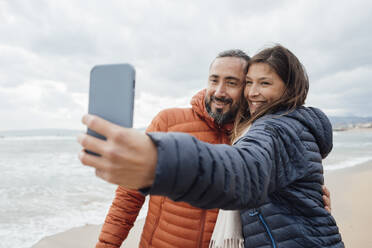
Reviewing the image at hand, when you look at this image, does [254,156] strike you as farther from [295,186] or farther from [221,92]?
[221,92]

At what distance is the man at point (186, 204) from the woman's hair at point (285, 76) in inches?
14.7

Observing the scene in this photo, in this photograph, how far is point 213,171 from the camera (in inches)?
28.6

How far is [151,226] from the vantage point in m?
2.05

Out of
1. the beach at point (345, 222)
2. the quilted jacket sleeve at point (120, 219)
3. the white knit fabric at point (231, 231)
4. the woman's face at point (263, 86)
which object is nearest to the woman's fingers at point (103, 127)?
the white knit fabric at point (231, 231)

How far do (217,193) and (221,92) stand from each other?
1598mm

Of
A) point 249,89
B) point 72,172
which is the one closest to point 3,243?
point 249,89

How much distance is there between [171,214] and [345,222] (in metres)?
5.50

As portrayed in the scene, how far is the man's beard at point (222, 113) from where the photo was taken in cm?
212

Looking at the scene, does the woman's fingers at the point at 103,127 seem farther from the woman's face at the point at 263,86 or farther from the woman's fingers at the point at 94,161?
the woman's face at the point at 263,86

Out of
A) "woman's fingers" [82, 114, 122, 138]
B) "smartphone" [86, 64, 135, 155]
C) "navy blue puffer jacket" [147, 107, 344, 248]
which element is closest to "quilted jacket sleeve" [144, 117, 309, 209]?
"navy blue puffer jacket" [147, 107, 344, 248]

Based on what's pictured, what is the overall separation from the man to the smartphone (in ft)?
4.12

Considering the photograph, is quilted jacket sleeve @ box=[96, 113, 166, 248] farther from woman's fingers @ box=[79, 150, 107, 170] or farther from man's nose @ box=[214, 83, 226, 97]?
woman's fingers @ box=[79, 150, 107, 170]

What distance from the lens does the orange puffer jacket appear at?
1895 millimetres

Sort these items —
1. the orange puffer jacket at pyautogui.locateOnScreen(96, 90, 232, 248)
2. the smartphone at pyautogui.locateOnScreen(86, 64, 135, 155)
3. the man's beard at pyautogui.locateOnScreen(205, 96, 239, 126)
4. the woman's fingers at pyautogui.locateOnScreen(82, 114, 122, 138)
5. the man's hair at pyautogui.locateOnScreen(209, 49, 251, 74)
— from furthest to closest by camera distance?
the man's hair at pyautogui.locateOnScreen(209, 49, 251, 74), the man's beard at pyautogui.locateOnScreen(205, 96, 239, 126), the orange puffer jacket at pyautogui.locateOnScreen(96, 90, 232, 248), the smartphone at pyautogui.locateOnScreen(86, 64, 135, 155), the woman's fingers at pyautogui.locateOnScreen(82, 114, 122, 138)
